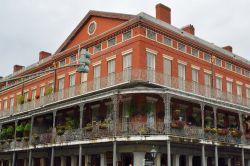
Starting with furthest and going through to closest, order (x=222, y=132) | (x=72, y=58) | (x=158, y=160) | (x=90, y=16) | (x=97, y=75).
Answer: (x=72, y=58) → (x=90, y=16) → (x=97, y=75) → (x=222, y=132) → (x=158, y=160)

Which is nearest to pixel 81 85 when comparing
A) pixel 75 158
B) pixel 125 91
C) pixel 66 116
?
pixel 66 116

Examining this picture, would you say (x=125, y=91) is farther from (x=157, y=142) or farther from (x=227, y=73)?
(x=227, y=73)

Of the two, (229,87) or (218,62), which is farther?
(229,87)

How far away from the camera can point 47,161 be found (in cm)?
2877

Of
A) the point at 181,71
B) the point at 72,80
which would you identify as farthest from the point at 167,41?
the point at 72,80

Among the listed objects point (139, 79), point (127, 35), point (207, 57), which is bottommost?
point (139, 79)

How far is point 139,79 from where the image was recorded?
2114 cm

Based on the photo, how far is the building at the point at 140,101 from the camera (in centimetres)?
2025

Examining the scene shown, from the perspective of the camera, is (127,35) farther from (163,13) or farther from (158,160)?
(158,160)

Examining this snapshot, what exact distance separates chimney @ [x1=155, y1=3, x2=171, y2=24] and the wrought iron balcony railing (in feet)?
18.8

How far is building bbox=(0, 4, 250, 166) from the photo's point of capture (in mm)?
20250

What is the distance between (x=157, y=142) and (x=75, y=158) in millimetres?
7789

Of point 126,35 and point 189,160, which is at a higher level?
point 126,35

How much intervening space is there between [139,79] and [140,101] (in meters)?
Answer: 1.37
